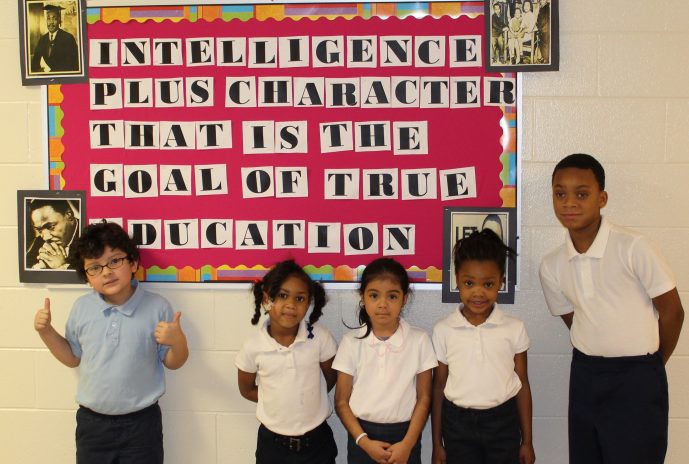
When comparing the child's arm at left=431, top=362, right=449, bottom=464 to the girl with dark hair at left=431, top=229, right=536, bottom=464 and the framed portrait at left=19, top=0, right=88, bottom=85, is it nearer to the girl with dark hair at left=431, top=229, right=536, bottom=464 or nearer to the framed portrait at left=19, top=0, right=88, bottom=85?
the girl with dark hair at left=431, top=229, right=536, bottom=464

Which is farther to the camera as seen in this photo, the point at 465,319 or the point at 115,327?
the point at 115,327

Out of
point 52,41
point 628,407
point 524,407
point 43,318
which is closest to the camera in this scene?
point 628,407

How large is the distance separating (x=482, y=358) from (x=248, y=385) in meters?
0.87

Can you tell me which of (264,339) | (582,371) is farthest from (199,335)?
(582,371)

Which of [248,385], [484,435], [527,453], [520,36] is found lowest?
[527,453]

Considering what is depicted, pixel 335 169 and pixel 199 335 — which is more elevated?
pixel 335 169

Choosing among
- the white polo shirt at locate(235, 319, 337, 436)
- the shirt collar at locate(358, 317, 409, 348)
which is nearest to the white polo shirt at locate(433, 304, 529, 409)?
the shirt collar at locate(358, 317, 409, 348)

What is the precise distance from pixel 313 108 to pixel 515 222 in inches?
35.9

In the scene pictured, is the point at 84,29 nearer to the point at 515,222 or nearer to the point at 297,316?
the point at 297,316

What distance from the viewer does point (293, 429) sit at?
2.03m

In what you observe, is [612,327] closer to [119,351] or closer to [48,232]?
[119,351]

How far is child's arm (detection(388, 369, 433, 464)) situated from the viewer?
1941mm

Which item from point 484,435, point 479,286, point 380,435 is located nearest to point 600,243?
point 479,286

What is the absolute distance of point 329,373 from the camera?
215 cm
